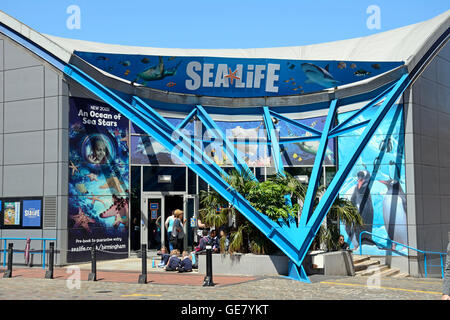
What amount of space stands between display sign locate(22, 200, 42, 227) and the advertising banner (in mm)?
1166

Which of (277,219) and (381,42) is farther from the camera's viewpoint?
(381,42)

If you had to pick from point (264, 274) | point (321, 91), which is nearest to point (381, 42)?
point (321, 91)

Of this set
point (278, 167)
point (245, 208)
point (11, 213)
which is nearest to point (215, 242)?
point (245, 208)

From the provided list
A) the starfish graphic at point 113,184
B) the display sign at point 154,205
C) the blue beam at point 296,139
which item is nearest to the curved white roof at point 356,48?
the blue beam at point 296,139

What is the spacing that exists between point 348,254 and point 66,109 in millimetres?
Result: 10660

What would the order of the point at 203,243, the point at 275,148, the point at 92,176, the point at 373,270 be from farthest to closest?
the point at 92,176 → the point at 275,148 → the point at 373,270 → the point at 203,243

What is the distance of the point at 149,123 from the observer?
16766 mm

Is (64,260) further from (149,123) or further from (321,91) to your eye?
(321,91)

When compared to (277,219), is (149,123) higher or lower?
higher

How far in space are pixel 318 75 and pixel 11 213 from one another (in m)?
12.1

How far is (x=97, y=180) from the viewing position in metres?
19.4

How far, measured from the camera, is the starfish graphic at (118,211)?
1975cm

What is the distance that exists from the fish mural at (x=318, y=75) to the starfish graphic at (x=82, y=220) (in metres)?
9.34

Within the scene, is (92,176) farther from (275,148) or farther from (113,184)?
(275,148)
